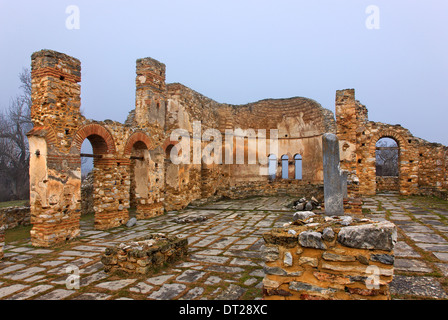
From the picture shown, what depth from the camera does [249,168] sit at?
17.8 meters

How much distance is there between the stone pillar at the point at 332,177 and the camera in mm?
5898

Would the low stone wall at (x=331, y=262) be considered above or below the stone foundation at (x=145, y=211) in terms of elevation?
above

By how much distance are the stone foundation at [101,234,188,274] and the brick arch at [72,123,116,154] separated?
430 centimetres

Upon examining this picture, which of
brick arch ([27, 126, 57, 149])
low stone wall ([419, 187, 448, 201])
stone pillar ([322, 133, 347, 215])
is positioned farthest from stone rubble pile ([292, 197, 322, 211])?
brick arch ([27, 126, 57, 149])

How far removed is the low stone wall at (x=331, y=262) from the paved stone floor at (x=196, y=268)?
78 centimetres

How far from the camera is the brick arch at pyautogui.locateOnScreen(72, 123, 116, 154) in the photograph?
832cm

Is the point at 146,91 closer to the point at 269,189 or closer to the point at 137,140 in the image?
the point at 137,140

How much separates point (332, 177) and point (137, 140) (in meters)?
7.08

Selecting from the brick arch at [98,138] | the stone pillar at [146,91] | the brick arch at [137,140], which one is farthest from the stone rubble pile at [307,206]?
the brick arch at [98,138]

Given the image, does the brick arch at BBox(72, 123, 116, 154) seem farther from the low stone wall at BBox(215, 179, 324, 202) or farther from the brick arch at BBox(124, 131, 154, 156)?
the low stone wall at BBox(215, 179, 324, 202)

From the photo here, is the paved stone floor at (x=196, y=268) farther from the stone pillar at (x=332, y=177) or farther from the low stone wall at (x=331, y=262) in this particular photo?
the stone pillar at (x=332, y=177)

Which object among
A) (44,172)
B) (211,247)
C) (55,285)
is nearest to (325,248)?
(211,247)

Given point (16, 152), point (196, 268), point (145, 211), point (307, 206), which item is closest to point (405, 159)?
point (307, 206)
